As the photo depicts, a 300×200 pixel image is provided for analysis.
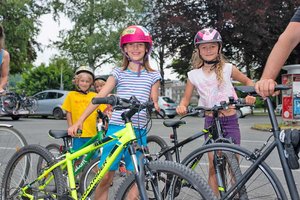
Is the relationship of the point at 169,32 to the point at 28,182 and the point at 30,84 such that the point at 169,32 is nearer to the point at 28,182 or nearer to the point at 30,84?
the point at 28,182

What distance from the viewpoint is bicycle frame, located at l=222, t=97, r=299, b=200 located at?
8.23 ft

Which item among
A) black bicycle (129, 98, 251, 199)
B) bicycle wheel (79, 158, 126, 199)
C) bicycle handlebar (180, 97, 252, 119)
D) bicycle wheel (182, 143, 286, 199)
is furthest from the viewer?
bicycle wheel (79, 158, 126, 199)

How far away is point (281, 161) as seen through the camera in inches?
99.1

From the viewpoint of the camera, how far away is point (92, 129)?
5.42 metres

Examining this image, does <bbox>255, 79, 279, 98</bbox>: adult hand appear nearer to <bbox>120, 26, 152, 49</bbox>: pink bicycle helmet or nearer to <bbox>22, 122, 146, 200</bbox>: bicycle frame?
<bbox>22, 122, 146, 200</bbox>: bicycle frame

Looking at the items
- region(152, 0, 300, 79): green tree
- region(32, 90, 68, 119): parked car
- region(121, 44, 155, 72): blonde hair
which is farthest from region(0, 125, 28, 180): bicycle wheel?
region(152, 0, 300, 79): green tree

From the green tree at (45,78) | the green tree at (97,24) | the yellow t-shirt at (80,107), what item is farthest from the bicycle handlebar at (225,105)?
the green tree at (45,78)

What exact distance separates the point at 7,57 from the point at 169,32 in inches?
899

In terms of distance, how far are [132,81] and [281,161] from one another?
167 cm

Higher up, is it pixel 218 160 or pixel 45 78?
pixel 45 78

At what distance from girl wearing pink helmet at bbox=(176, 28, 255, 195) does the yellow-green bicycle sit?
3.24 feet

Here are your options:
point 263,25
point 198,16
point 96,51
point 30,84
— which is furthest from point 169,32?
point 30,84

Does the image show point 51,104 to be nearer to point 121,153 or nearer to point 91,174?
point 91,174

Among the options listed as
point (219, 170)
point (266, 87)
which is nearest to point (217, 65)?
point (219, 170)
